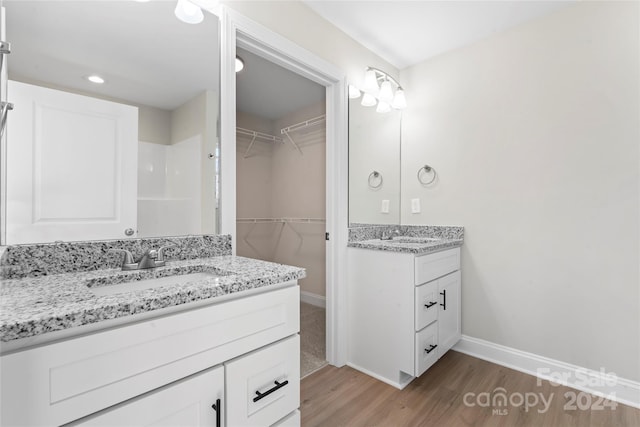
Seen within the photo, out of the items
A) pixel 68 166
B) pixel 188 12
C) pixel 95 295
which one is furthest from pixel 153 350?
pixel 188 12

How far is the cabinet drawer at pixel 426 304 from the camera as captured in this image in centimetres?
175

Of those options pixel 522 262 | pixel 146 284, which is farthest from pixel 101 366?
pixel 522 262

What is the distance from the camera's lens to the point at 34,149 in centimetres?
99

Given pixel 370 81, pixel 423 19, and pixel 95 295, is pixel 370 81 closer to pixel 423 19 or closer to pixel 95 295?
pixel 423 19

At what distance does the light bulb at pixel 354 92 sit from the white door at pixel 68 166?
4.67 ft

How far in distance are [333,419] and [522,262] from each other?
155 centimetres

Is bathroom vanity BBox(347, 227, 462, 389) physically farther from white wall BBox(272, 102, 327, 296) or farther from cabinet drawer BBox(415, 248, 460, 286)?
white wall BBox(272, 102, 327, 296)

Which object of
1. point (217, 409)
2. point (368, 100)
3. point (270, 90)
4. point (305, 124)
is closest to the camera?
point (217, 409)

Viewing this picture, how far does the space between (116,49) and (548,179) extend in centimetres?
239

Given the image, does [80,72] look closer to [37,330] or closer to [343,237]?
[37,330]

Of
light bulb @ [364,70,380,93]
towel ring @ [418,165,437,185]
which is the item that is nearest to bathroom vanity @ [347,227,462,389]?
towel ring @ [418,165,437,185]

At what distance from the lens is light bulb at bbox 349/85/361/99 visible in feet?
7.13

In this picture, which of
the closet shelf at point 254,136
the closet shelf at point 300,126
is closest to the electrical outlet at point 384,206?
the closet shelf at point 300,126

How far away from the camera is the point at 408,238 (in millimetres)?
2441
